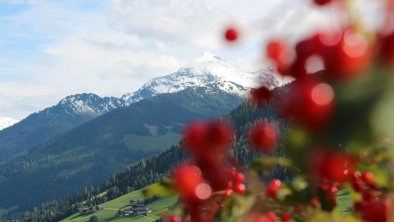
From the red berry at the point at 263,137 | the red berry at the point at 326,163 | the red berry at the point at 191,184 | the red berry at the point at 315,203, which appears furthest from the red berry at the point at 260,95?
the red berry at the point at 326,163

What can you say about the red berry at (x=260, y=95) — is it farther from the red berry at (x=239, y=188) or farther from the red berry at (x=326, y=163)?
the red berry at (x=239, y=188)

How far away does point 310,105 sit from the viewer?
124cm

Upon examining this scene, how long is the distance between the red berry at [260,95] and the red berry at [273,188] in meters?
0.51

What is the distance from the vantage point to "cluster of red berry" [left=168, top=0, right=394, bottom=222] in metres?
1.29

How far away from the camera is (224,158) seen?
194 centimetres

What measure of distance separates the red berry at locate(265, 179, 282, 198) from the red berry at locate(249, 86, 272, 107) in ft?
1.68

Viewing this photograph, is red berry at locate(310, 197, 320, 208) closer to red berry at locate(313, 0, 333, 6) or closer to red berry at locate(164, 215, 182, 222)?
red berry at locate(164, 215, 182, 222)

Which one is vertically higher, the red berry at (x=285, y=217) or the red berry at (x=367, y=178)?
the red berry at (x=367, y=178)

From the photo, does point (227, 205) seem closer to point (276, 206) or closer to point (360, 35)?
point (276, 206)

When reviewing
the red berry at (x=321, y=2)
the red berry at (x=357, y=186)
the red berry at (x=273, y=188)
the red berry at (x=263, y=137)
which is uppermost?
the red berry at (x=321, y=2)

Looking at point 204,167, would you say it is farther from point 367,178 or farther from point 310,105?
point 367,178

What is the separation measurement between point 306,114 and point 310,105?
0.08 feet

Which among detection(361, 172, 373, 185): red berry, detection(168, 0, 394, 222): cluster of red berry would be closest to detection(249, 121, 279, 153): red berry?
detection(168, 0, 394, 222): cluster of red berry

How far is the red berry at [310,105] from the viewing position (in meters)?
1.24
